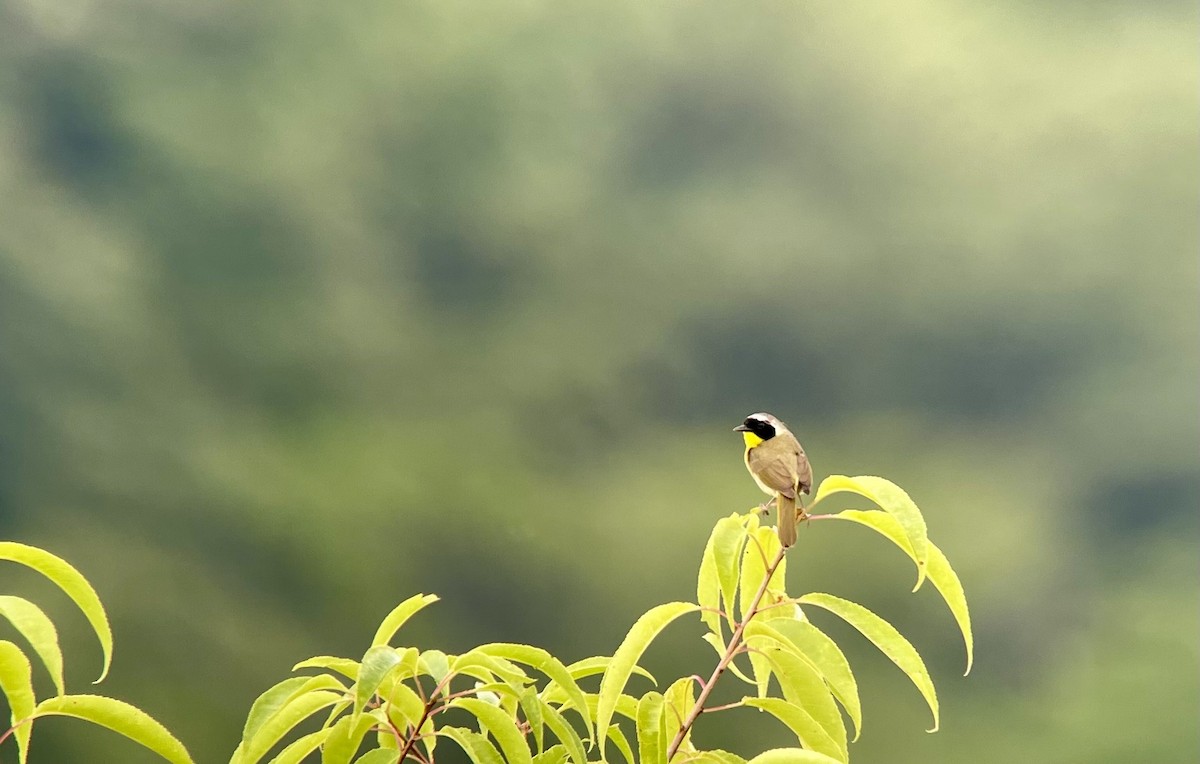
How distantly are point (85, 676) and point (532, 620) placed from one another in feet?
5.23

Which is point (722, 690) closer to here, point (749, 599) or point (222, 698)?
point (222, 698)

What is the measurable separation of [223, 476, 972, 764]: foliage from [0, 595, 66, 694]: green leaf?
0.59ft

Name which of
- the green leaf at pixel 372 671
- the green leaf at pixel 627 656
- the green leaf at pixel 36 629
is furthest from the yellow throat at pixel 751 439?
the green leaf at pixel 36 629

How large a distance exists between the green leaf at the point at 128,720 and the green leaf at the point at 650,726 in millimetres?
442

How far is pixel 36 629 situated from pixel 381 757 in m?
0.33

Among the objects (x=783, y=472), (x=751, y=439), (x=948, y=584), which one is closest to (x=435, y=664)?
(x=948, y=584)

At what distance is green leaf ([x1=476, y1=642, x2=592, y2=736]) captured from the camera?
102cm

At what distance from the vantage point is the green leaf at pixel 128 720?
3.22ft

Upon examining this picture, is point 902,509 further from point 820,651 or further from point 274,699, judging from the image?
point 274,699

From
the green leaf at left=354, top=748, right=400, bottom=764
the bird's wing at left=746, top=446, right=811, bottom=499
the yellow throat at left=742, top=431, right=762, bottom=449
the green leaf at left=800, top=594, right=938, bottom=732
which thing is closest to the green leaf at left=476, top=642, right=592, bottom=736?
the green leaf at left=354, top=748, right=400, bottom=764

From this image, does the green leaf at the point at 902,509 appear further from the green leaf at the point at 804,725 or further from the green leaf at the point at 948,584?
the green leaf at the point at 804,725

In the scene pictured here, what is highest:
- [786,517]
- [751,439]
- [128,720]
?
[751,439]

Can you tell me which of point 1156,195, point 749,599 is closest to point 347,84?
point 1156,195

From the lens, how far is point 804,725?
1108 millimetres
